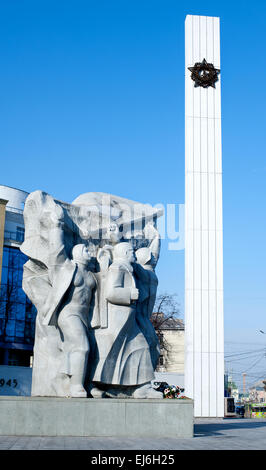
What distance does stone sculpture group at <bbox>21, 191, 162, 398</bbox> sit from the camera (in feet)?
30.5

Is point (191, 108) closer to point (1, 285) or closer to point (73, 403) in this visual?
point (73, 403)

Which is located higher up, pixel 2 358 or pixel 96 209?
pixel 96 209

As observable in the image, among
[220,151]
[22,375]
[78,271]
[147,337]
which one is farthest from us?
[22,375]

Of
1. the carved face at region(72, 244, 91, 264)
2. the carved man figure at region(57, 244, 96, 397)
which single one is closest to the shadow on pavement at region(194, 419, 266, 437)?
the carved man figure at region(57, 244, 96, 397)

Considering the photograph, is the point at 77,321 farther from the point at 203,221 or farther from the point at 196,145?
the point at 196,145

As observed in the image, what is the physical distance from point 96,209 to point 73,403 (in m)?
3.37

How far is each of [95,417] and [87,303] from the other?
68.4 inches

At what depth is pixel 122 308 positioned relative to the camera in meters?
9.48

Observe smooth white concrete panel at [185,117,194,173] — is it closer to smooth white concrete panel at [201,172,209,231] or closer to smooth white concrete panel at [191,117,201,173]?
smooth white concrete panel at [191,117,201,173]

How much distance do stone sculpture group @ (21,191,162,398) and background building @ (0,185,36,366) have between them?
833 inches

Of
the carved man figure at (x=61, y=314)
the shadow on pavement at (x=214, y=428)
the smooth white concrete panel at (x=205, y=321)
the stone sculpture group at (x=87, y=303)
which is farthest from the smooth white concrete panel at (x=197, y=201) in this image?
the carved man figure at (x=61, y=314)

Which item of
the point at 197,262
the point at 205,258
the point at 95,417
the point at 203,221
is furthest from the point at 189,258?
the point at 95,417

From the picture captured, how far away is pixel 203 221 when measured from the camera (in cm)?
1891

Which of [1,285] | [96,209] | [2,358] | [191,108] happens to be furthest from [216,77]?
[2,358]
